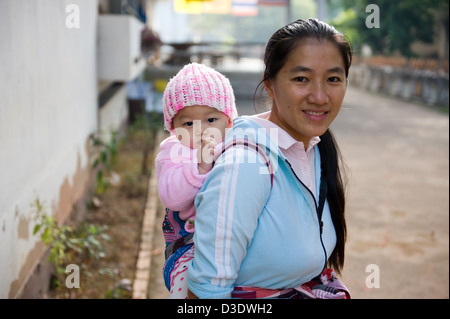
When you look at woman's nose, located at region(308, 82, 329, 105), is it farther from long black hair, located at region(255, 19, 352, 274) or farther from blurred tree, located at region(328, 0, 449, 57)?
blurred tree, located at region(328, 0, 449, 57)

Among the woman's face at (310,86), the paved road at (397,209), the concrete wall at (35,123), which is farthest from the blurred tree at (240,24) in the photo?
the woman's face at (310,86)

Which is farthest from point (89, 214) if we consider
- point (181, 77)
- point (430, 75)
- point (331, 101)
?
point (430, 75)

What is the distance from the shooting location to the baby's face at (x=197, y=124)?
199cm

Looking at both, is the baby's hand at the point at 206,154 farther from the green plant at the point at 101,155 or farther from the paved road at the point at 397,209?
the green plant at the point at 101,155

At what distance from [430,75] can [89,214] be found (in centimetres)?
1514

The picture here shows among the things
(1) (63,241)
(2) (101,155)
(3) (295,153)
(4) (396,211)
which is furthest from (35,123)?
(4) (396,211)

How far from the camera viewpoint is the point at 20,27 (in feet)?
11.1

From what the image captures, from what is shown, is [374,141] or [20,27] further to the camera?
[374,141]

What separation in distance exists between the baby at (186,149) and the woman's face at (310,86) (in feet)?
0.91

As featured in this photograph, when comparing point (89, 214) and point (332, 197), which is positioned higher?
point (332, 197)

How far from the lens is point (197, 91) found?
196cm

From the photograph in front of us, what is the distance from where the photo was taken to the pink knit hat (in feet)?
6.43

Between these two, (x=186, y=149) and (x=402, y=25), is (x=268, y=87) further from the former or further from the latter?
(x=402, y=25)
